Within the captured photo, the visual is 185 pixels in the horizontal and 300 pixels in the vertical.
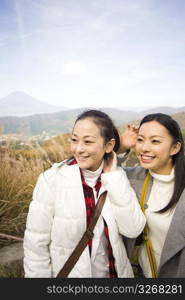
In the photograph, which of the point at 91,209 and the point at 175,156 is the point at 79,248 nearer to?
the point at 91,209

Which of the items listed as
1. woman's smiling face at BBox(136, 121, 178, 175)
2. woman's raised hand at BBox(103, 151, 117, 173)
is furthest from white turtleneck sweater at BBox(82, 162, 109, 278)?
woman's smiling face at BBox(136, 121, 178, 175)

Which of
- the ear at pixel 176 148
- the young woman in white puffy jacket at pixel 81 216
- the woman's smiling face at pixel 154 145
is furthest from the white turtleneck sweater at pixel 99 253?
the ear at pixel 176 148

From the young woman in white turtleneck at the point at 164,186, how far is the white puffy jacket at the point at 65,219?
8.4 inches

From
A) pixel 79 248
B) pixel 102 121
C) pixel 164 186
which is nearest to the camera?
pixel 79 248

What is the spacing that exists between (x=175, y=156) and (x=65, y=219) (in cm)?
89

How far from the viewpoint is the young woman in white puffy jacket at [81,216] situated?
1688mm

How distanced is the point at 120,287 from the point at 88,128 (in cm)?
102

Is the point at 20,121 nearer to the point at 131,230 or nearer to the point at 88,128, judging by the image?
the point at 88,128

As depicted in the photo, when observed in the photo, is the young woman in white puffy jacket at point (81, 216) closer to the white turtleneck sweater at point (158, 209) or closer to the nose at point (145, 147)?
the white turtleneck sweater at point (158, 209)

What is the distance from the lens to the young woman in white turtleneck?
1.81m

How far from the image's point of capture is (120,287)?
1752 mm

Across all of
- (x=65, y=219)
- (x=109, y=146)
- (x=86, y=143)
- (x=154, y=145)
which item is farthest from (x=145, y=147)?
(x=65, y=219)

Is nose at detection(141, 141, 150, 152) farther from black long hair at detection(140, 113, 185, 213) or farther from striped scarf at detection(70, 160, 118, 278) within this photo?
striped scarf at detection(70, 160, 118, 278)

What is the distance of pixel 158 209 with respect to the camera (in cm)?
190
